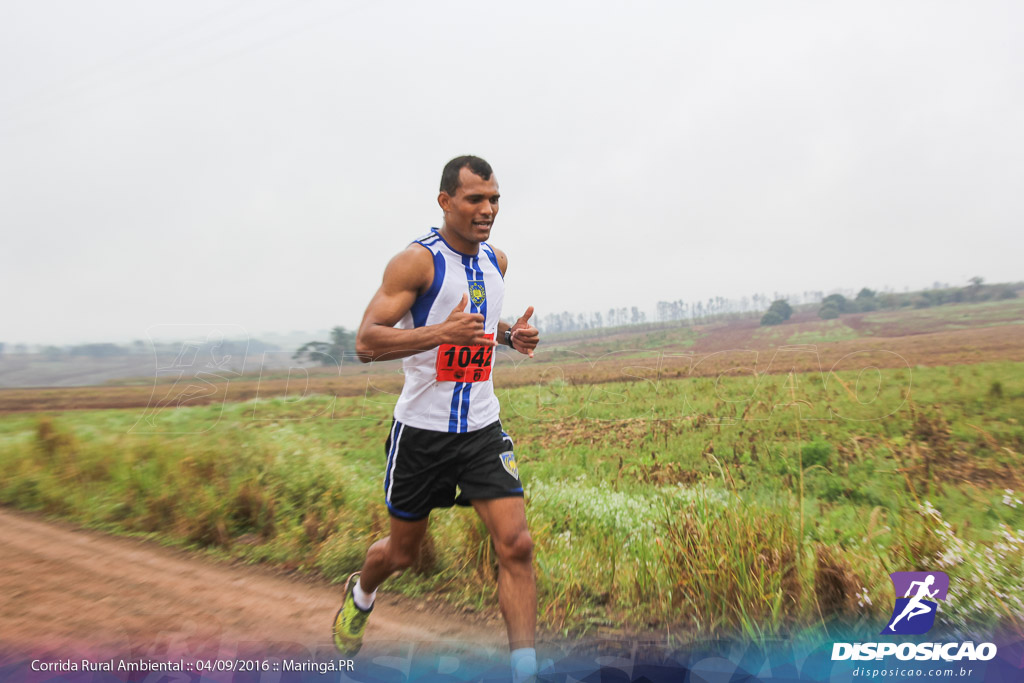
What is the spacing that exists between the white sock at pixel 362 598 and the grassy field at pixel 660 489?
904 millimetres

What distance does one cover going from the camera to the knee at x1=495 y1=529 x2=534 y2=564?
2439mm

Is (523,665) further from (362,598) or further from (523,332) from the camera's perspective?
(523,332)

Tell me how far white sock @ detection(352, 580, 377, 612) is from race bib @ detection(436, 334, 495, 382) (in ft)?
4.35

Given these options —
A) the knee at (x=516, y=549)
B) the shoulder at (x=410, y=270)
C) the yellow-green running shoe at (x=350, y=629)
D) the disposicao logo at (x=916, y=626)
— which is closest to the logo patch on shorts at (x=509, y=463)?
the knee at (x=516, y=549)

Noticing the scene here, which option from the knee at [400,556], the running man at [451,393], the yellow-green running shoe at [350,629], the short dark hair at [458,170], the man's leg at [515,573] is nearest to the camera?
the man's leg at [515,573]

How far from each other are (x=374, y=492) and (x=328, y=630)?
179cm

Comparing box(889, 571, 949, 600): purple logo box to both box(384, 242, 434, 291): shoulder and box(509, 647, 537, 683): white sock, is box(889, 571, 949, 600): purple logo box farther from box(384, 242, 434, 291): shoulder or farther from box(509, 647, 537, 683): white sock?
box(384, 242, 434, 291): shoulder

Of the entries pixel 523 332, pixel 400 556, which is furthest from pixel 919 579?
pixel 400 556

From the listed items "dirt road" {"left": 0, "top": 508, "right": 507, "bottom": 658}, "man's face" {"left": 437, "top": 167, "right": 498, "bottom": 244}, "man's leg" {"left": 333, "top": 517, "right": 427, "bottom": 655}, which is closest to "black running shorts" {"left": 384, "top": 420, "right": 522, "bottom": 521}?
"man's leg" {"left": 333, "top": 517, "right": 427, "bottom": 655}

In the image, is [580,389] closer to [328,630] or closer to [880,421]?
[880,421]

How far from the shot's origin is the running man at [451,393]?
251cm

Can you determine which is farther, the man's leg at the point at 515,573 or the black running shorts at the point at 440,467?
the black running shorts at the point at 440,467

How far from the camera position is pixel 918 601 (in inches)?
117

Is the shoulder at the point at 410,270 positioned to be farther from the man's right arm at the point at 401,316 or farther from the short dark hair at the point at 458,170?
the short dark hair at the point at 458,170
